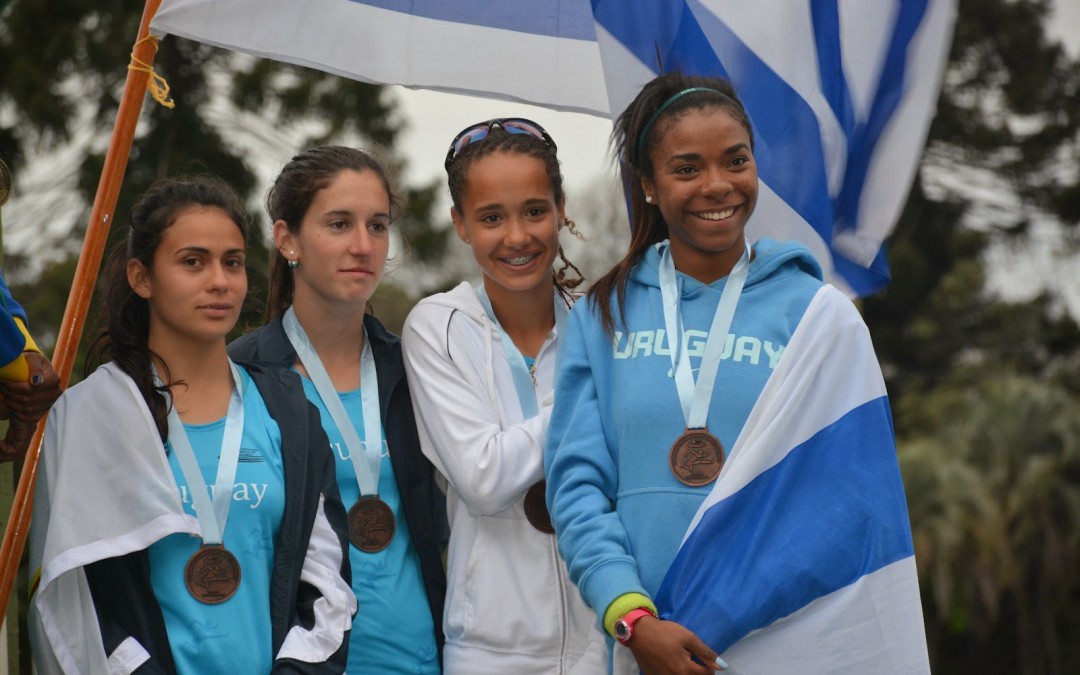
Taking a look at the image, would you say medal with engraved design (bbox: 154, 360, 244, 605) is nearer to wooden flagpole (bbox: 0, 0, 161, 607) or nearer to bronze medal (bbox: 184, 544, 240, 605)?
bronze medal (bbox: 184, 544, 240, 605)

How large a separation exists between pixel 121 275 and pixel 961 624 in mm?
17871

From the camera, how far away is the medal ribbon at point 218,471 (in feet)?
11.3

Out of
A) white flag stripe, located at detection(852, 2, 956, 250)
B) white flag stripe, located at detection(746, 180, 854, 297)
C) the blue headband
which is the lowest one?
white flag stripe, located at detection(746, 180, 854, 297)

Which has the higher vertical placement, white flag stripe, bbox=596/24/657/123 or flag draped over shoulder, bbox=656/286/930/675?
white flag stripe, bbox=596/24/657/123

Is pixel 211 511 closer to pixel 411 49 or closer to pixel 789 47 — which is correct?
pixel 411 49

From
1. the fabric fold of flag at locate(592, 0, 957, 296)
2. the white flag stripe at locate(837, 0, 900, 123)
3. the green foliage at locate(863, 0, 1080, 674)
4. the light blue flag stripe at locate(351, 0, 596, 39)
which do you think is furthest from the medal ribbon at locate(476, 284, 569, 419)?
the green foliage at locate(863, 0, 1080, 674)

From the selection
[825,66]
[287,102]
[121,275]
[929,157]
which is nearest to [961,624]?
[929,157]

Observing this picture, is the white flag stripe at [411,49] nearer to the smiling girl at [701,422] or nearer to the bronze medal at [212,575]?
the smiling girl at [701,422]

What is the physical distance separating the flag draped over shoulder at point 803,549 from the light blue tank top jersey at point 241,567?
3.09ft

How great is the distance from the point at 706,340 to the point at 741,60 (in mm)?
1569

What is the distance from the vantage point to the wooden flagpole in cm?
375

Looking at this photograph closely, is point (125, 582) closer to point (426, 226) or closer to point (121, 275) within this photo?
point (121, 275)

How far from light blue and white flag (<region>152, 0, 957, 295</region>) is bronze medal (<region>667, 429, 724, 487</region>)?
4.59ft

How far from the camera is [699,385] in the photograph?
339cm
